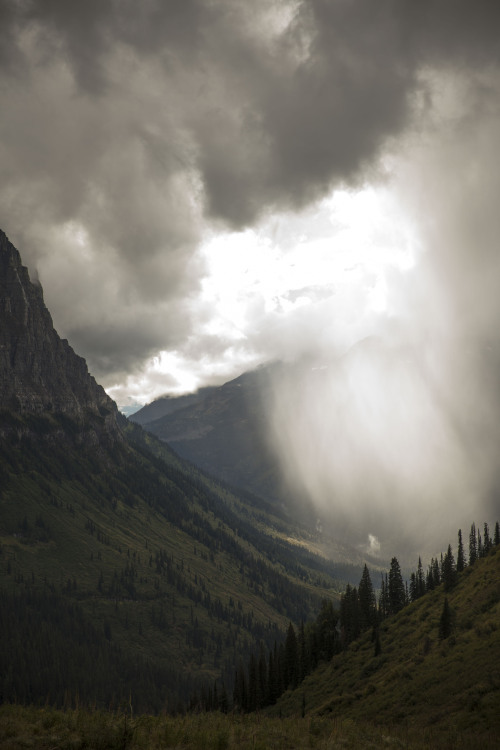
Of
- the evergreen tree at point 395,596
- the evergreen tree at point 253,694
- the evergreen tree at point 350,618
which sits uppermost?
the evergreen tree at point 395,596

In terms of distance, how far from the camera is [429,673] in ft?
148

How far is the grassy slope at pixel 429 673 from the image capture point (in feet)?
107

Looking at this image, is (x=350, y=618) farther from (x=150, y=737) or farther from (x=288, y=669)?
(x=150, y=737)

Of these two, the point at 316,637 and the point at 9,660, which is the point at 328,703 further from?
the point at 9,660

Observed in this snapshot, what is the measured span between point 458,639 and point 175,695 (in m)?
195

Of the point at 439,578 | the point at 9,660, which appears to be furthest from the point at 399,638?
the point at 9,660

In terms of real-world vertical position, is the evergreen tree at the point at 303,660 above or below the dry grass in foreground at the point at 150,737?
below

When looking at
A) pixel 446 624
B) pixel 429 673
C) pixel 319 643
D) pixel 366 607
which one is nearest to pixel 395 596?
pixel 366 607

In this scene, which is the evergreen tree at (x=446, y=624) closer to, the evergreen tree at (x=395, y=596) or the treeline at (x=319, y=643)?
the treeline at (x=319, y=643)

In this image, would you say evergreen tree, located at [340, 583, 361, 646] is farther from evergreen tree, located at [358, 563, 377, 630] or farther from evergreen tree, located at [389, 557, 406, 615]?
evergreen tree, located at [389, 557, 406, 615]

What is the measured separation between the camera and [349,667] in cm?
7425

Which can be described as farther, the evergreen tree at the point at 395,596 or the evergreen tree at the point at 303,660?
the evergreen tree at the point at 395,596

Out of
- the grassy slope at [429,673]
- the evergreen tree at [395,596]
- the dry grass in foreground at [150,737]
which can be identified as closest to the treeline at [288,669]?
the grassy slope at [429,673]

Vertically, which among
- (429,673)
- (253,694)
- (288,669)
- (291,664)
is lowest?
(253,694)
